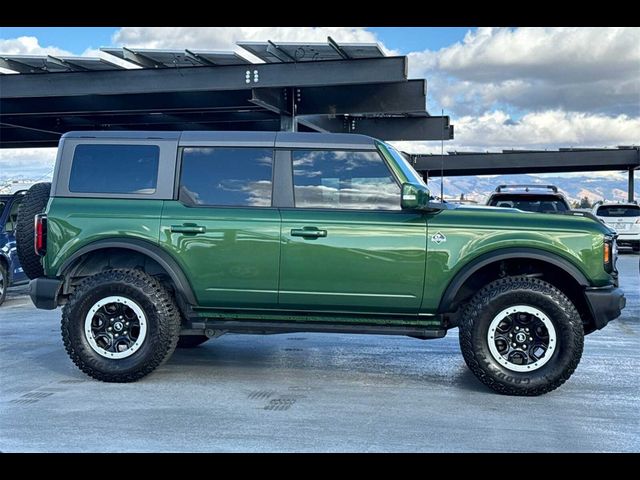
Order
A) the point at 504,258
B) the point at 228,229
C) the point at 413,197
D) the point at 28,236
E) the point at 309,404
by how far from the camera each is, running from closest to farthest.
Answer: the point at 309,404 → the point at 413,197 → the point at 504,258 → the point at 228,229 → the point at 28,236

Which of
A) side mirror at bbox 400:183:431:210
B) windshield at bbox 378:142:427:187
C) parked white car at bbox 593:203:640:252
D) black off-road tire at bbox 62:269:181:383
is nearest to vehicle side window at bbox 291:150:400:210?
windshield at bbox 378:142:427:187

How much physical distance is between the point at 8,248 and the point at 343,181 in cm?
715

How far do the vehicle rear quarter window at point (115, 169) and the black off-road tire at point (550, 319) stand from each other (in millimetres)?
3006

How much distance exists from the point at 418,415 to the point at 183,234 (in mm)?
2488

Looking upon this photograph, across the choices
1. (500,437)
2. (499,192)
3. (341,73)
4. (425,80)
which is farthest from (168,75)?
(500,437)

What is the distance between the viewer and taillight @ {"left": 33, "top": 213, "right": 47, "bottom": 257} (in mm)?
6902

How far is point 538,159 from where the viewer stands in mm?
36625

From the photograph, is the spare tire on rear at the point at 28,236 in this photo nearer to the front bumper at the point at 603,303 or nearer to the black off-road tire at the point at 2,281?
the front bumper at the point at 603,303

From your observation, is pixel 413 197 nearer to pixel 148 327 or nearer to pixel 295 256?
pixel 295 256

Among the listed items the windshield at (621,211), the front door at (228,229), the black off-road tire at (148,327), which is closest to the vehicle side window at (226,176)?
the front door at (228,229)

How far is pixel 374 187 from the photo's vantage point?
6711mm

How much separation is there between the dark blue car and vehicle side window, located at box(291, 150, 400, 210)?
6.43m

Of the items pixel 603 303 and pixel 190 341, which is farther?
pixel 190 341

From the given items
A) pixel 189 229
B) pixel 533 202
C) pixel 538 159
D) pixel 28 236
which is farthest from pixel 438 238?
pixel 538 159
